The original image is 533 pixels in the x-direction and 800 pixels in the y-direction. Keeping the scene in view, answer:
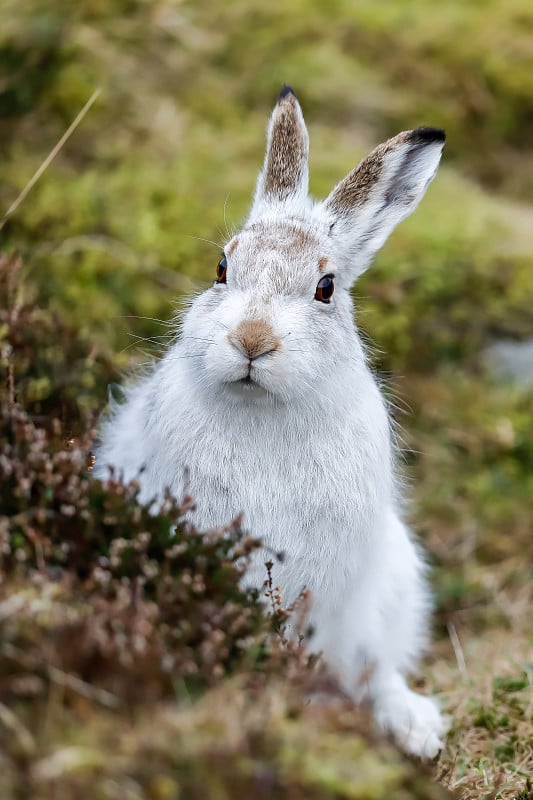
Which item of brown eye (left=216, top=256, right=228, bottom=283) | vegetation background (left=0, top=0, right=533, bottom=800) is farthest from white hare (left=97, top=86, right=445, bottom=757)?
vegetation background (left=0, top=0, right=533, bottom=800)

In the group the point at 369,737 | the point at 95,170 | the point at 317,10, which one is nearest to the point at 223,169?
the point at 95,170

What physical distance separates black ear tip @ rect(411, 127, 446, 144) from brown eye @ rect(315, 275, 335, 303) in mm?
715

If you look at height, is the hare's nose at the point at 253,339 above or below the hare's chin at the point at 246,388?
above

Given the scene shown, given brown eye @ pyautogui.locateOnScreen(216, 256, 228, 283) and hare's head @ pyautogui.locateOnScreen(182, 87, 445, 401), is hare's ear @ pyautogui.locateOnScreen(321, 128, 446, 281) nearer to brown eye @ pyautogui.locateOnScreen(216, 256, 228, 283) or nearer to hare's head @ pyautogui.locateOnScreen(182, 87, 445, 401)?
hare's head @ pyautogui.locateOnScreen(182, 87, 445, 401)

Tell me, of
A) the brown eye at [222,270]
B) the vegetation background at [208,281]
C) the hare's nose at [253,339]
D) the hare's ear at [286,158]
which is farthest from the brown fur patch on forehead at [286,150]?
Result: the hare's nose at [253,339]

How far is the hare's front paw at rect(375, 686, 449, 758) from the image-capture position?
4.54m

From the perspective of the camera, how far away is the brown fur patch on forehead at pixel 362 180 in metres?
4.38

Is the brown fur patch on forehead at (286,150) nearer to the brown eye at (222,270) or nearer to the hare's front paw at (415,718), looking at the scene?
the brown eye at (222,270)

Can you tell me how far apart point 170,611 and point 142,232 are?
15.1 ft

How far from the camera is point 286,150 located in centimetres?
476

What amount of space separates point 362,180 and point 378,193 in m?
0.10

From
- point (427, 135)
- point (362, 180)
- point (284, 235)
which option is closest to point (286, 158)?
point (362, 180)

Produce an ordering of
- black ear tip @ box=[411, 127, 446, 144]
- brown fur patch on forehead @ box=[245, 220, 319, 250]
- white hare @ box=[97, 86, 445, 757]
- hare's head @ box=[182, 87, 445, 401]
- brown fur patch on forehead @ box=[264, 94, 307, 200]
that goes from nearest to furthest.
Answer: hare's head @ box=[182, 87, 445, 401]
white hare @ box=[97, 86, 445, 757]
brown fur patch on forehead @ box=[245, 220, 319, 250]
black ear tip @ box=[411, 127, 446, 144]
brown fur patch on forehead @ box=[264, 94, 307, 200]

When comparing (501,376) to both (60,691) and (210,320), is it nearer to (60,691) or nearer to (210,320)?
(210,320)
